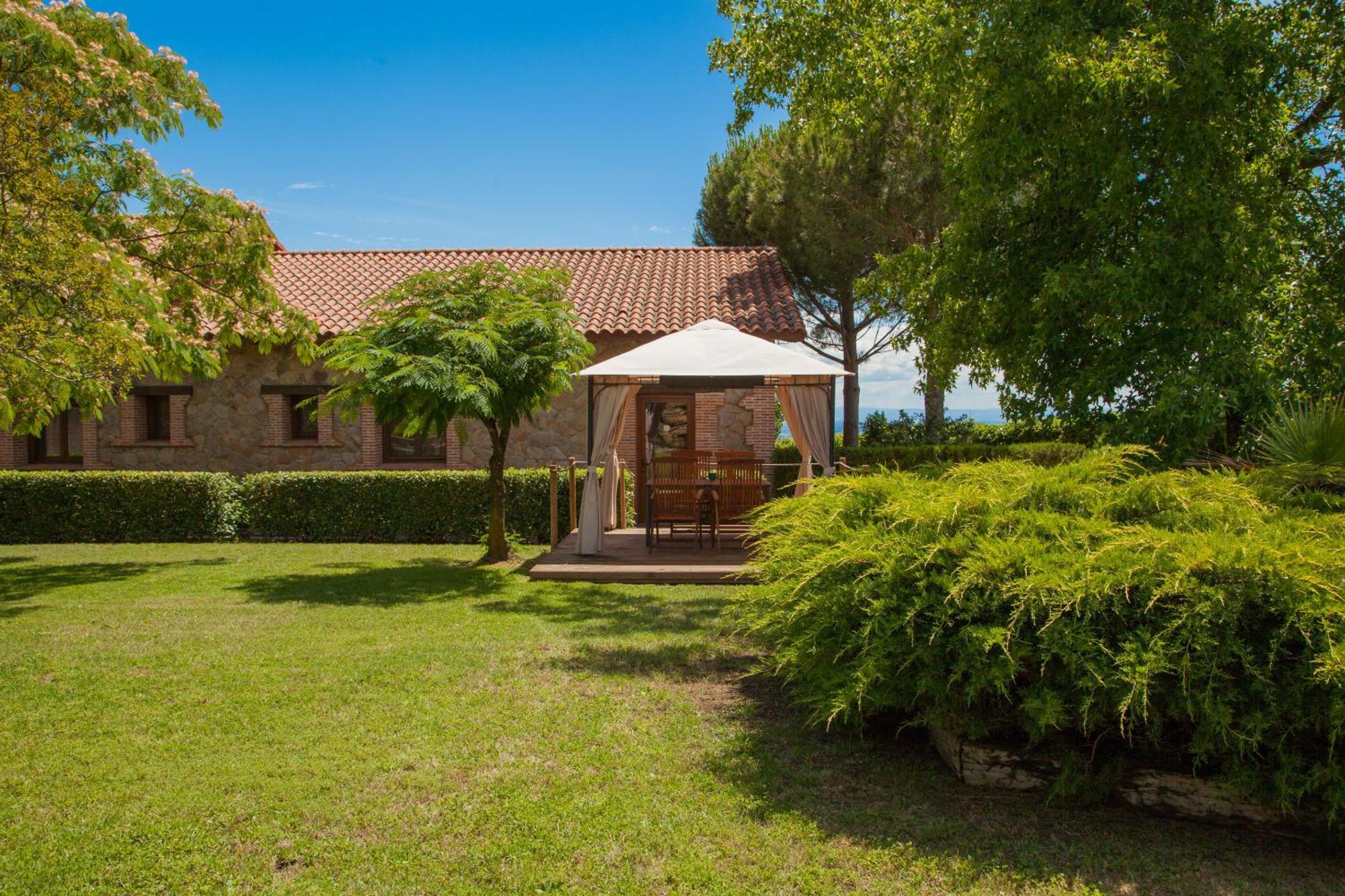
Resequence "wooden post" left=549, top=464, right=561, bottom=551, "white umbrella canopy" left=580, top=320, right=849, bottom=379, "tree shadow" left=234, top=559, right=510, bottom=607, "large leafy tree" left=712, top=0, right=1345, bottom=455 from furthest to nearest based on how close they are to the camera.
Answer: "wooden post" left=549, top=464, right=561, bottom=551
"white umbrella canopy" left=580, top=320, right=849, bottom=379
"tree shadow" left=234, top=559, right=510, bottom=607
"large leafy tree" left=712, top=0, right=1345, bottom=455

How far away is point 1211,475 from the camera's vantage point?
522 centimetres

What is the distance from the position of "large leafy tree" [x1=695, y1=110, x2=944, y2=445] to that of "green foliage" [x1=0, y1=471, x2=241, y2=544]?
42.0ft

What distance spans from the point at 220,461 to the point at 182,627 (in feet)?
34.0

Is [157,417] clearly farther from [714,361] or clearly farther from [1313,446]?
[1313,446]

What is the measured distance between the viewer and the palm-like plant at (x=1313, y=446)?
17.3ft

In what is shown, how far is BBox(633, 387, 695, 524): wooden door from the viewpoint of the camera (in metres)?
16.3

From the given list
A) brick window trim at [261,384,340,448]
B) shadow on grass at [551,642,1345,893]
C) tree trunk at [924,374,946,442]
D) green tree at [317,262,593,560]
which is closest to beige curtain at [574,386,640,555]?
green tree at [317,262,593,560]

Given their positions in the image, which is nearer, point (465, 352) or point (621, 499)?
point (465, 352)

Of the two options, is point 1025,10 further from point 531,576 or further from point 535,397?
point 531,576

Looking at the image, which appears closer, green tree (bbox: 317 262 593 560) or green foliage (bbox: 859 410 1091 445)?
green tree (bbox: 317 262 593 560)

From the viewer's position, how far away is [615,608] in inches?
336

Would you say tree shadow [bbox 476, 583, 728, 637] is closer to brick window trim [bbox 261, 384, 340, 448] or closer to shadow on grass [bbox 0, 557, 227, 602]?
shadow on grass [bbox 0, 557, 227, 602]

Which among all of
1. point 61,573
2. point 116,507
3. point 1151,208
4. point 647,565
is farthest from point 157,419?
point 1151,208

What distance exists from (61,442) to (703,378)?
1350 centimetres
